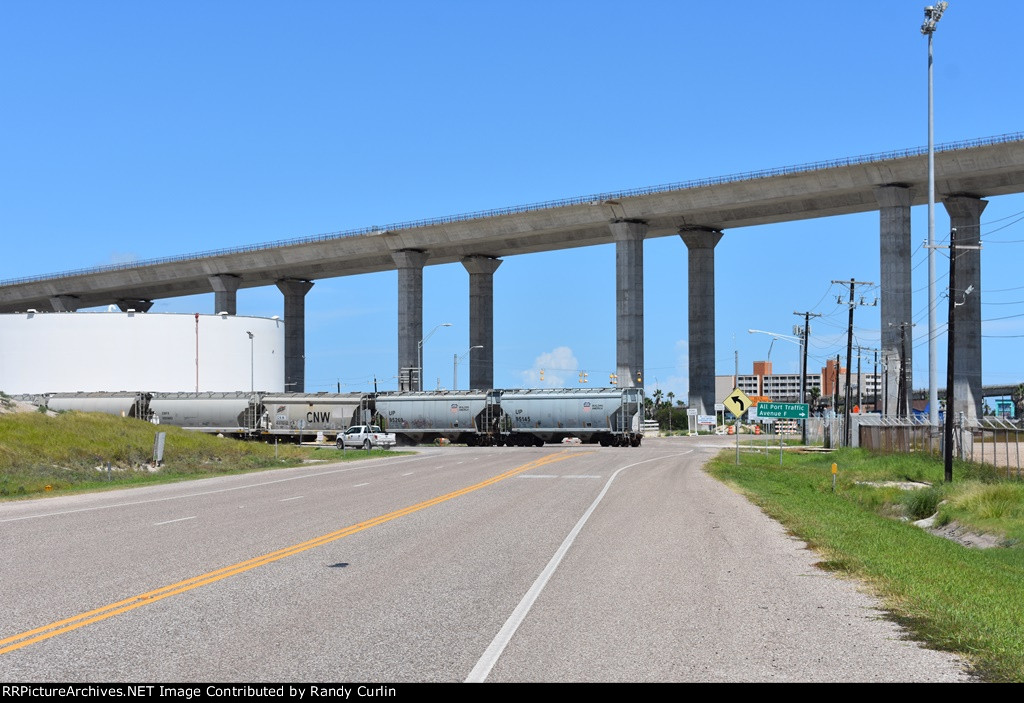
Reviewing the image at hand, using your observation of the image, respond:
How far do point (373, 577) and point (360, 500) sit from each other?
45.6 ft

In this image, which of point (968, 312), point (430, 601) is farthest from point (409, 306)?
point (430, 601)

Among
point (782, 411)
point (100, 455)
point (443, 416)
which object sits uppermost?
point (782, 411)

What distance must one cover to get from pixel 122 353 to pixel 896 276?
70.3 meters

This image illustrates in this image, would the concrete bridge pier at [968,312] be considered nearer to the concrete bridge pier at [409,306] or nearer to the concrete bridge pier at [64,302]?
the concrete bridge pier at [409,306]

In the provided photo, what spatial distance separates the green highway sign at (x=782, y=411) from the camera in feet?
157

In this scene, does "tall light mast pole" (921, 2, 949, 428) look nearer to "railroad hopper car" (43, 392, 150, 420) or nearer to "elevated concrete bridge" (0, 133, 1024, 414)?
"elevated concrete bridge" (0, 133, 1024, 414)

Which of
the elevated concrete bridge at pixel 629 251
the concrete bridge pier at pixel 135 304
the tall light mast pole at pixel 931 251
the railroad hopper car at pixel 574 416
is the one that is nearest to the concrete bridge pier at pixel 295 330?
the elevated concrete bridge at pixel 629 251

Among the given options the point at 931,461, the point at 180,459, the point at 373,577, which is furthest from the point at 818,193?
the point at 373,577

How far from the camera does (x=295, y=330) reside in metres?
131

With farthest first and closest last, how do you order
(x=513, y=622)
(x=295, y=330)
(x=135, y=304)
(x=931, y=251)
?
(x=135, y=304), (x=295, y=330), (x=931, y=251), (x=513, y=622)

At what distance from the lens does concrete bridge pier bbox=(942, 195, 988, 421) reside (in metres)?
87.8

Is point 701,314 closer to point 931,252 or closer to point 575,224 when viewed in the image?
point 575,224

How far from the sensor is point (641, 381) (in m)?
97.1

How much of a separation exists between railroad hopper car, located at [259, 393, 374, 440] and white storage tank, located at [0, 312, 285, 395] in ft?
67.2
